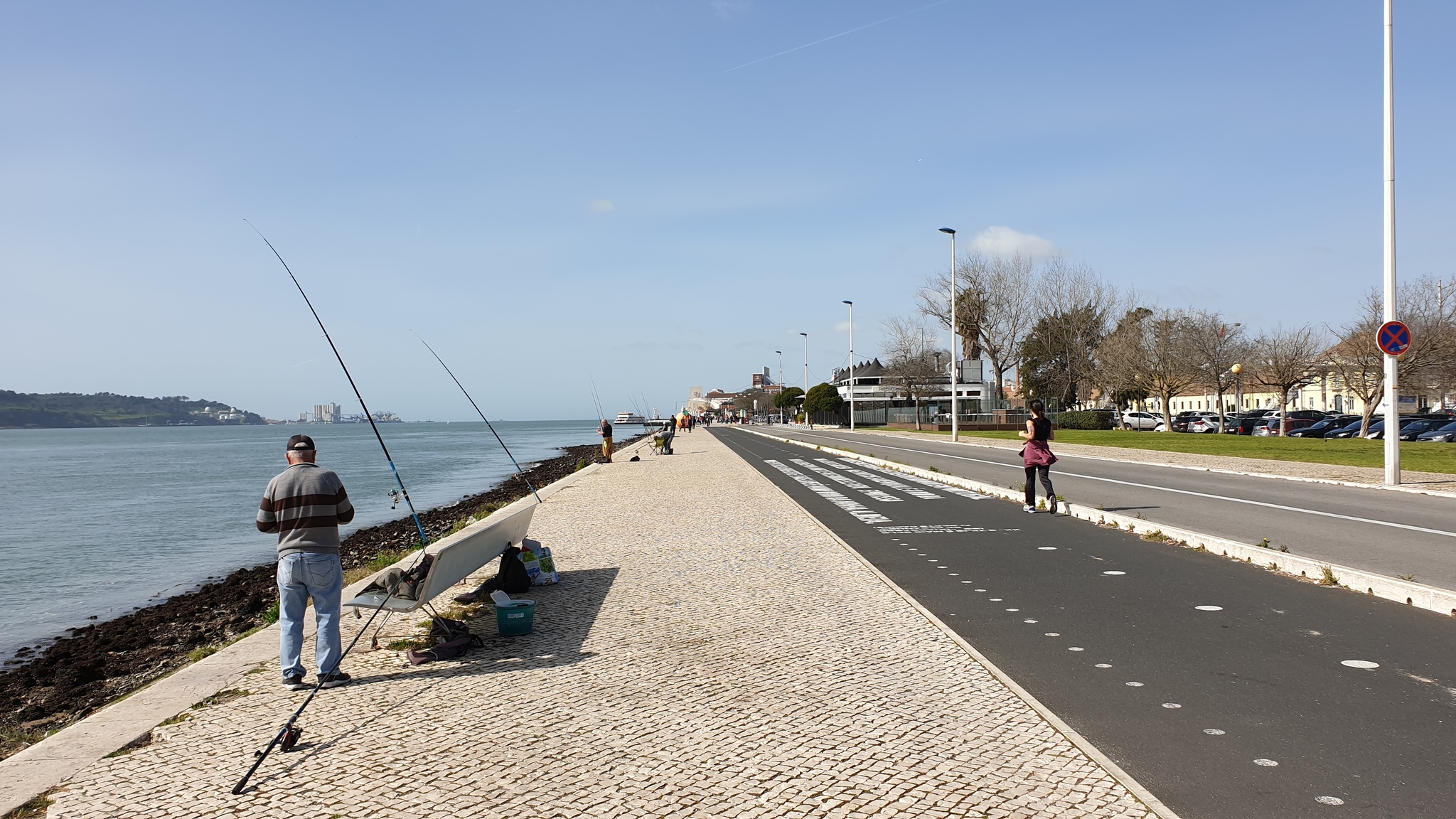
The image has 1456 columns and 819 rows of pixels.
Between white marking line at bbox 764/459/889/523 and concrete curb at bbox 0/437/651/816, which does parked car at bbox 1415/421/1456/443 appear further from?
concrete curb at bbox 0/437/651/816

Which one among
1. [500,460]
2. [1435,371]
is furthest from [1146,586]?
[500,460]

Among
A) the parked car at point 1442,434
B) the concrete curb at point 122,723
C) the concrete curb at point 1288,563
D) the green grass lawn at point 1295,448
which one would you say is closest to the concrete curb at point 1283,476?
the green grass lawn at point 1295,448

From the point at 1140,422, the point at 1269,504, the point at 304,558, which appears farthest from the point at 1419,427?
the point at 304,558

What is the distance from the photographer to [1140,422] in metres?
54.2

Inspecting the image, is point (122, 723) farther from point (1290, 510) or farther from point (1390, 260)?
point (1390, 260)

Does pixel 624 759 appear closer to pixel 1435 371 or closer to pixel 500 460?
pixel 1435 371

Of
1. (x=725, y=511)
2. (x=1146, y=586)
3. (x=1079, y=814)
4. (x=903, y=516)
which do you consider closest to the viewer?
(x=1079, y=814)

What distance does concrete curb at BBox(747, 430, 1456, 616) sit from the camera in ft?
23.4

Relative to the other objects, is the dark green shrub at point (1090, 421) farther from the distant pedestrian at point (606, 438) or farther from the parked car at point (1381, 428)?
the distant pedestrian at point (606, 438)

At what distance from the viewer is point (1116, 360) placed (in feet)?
157

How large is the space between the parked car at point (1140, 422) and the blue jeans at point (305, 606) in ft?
175

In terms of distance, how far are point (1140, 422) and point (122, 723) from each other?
57.3 meters

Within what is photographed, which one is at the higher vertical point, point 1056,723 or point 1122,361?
point 1122,361

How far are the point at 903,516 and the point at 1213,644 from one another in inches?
320
